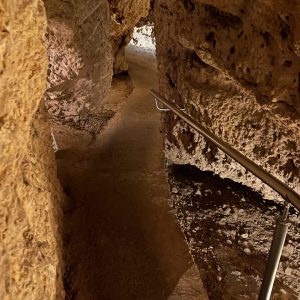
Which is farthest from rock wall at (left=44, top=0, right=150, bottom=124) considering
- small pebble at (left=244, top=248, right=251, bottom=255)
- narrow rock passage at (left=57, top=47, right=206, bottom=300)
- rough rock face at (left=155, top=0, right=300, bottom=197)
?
small pebble at (left=244, top=248, right=251, bottom=255)

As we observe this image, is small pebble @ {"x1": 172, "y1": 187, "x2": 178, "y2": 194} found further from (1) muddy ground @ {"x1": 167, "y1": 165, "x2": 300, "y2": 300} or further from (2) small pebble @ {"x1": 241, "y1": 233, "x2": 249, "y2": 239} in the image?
(2) small pebble @ {"x1": 241, "y1": 233, "x2": 249, "y2": 239}

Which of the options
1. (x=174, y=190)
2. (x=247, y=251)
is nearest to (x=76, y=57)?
(x=174, y=190)

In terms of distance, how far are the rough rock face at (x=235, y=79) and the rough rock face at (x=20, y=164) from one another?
4.12 ft

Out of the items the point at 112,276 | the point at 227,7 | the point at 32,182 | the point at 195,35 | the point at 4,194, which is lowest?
the point at 112,276

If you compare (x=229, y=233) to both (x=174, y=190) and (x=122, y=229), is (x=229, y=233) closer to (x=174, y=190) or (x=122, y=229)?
(x=174, y=190)

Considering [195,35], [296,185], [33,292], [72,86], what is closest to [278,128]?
[296,185]

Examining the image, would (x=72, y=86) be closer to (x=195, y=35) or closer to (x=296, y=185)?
(x=195, y=35)

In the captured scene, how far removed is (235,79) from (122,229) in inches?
54.9

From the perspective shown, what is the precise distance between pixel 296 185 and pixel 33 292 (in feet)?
6.85

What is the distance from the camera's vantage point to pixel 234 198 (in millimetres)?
3473

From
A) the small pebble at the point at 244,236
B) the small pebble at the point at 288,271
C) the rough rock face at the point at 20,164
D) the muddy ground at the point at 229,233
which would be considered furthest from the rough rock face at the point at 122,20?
the rough rock face at the point at 20,164

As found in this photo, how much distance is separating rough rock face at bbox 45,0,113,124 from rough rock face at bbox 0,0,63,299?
2790 mm

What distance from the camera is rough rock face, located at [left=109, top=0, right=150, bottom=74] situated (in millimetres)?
6359

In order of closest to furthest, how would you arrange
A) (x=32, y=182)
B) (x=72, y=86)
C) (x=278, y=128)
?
(x=32, y=182)
(x=278, y=128)
(x=72, y=86)
